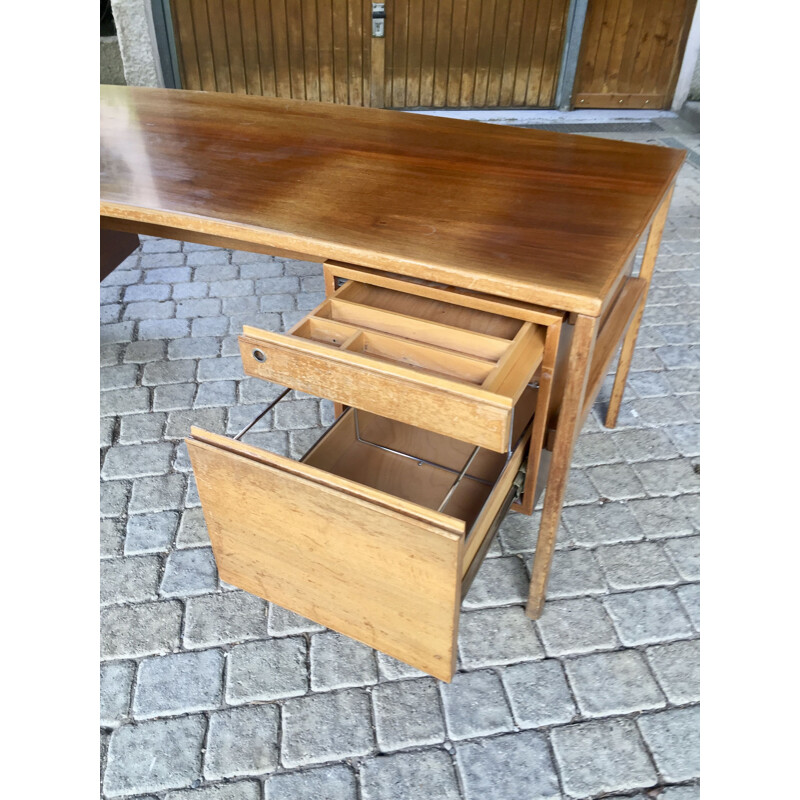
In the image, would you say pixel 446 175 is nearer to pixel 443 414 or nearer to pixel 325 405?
pixel 443 414

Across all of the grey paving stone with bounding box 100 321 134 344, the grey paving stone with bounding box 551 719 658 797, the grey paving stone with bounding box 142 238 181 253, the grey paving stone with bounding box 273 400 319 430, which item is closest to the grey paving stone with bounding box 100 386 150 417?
the grey paving stone with bounding box 100 321 134 344

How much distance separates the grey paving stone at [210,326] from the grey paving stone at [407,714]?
1.76 metres

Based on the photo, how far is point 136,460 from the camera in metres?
2.32

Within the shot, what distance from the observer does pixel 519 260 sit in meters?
1.42

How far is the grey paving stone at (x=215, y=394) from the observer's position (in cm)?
256

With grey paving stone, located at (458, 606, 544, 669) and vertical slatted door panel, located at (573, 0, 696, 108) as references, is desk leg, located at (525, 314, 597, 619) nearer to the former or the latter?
grey paving stone, located at (458, 606, 544, 669)

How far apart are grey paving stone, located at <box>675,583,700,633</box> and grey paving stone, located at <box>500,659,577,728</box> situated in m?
0.40

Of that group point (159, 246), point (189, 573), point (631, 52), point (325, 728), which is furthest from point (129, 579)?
point (631, 52)

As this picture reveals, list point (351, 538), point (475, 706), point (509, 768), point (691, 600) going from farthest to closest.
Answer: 1. point (691, 600)
2. point (475, 706)
3. point (509, 768)
4. point (351, 538)

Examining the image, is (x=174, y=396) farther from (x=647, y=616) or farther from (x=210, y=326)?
(x=647, y=616)

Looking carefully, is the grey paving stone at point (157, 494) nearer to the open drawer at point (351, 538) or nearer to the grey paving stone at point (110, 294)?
the open drawer at point (351, 538)

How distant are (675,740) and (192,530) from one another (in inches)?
54.8

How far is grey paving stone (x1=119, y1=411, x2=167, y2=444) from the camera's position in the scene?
2412mm

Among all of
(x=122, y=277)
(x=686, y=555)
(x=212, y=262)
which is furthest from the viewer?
(x=212, y=262)
